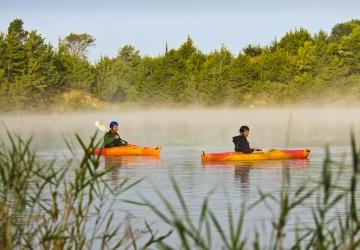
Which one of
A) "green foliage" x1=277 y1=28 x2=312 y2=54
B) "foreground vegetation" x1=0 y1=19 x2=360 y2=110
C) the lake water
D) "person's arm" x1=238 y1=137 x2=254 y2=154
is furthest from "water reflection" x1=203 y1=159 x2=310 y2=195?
"green foliage" x1=277 y1=28 x2=312 y2=54

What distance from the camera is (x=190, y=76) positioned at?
78250 millimetres

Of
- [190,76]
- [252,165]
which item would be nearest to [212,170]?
[252,165]

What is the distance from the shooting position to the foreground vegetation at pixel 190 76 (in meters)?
73.4

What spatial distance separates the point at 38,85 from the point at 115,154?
4436 centimetres

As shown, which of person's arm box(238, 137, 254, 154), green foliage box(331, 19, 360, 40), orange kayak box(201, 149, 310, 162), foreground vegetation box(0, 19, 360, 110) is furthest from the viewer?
green foliage box(331, 19, 360, 40)

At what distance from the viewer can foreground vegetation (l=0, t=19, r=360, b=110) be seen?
73.4 m

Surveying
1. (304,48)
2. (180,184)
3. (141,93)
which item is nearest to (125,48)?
(141,93)

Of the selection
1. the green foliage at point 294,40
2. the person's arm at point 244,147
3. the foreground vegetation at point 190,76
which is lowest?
the person's arm at point 244,147

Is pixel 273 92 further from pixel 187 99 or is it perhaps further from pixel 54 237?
pixel 54 237

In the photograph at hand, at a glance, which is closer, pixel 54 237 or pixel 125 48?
pixel 54 237

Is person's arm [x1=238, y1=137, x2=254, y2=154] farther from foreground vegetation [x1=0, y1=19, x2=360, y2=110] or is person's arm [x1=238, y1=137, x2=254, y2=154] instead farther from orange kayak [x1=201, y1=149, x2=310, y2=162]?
foreground vegetation [x1=0, y1=19, x2=360, y2=110]

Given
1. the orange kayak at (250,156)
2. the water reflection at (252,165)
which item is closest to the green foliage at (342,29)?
the orange kayak at (250,156)

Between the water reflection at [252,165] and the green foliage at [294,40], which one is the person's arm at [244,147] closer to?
the water reflection at [252,165]

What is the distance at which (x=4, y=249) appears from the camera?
618 centimetres
